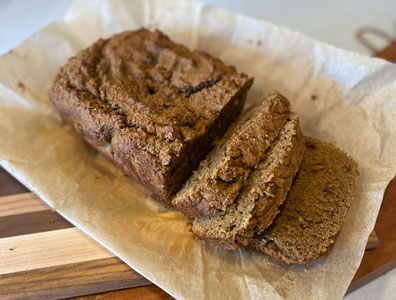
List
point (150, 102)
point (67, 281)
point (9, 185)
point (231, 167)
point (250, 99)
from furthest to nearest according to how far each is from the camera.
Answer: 1. point (250, 99)
2. point (9, 185)
3. point (150, 102)
4. point (67, 281)
5. point (231, 167)

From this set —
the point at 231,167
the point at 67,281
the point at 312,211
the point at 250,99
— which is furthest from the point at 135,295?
the point at 250,99

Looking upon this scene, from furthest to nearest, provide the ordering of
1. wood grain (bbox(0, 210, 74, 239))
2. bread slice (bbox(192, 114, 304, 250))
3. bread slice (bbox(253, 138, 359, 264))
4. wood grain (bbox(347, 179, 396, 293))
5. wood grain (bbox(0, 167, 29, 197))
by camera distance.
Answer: wood grain (bbox(0, 167, 29, 197)) → wood grain (bbox(0, 210, 74, 239)) → wood grain (bbox(347, 179, 396, 293)) → bread slice (bbox(253, 138, 359, 264)) → bread slice (bbox(192, 114, 304, 250))

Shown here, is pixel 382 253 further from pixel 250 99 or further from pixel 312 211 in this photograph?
pixel 250 99

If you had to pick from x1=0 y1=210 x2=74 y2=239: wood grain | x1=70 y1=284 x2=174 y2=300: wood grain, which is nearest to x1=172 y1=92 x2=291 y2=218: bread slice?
x1=70 y1=284 x2=174 y2=300: wood grain

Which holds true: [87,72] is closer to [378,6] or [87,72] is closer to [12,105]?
[12,105]

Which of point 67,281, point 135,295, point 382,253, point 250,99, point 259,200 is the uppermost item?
point 250,99

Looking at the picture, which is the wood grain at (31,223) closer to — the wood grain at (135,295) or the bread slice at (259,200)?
the wood grain at (135,295)

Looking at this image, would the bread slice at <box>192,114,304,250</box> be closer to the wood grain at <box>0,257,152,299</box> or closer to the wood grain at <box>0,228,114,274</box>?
the wood grain at <box>0,257,152,299</box>
